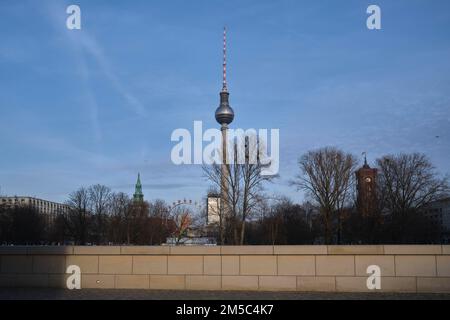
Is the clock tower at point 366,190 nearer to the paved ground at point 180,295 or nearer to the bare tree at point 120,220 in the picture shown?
the bare tree at point 120,220

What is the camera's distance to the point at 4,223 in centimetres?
7256

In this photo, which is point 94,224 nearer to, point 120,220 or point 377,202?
point 120,220

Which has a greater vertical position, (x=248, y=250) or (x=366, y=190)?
(x=366, y=190)

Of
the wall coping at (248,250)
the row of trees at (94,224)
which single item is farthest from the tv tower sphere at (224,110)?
the wall coping at (248,250)

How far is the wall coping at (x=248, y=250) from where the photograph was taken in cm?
1308

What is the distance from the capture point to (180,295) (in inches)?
497

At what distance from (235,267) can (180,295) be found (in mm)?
1688

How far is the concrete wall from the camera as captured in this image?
42.8ft

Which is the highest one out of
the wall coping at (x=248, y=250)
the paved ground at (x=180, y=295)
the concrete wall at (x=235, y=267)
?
the wall coping at (x=248, y=250)

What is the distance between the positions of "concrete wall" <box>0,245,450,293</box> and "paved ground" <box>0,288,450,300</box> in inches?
20.0

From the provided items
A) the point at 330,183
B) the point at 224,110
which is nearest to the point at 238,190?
the point at 330,183
